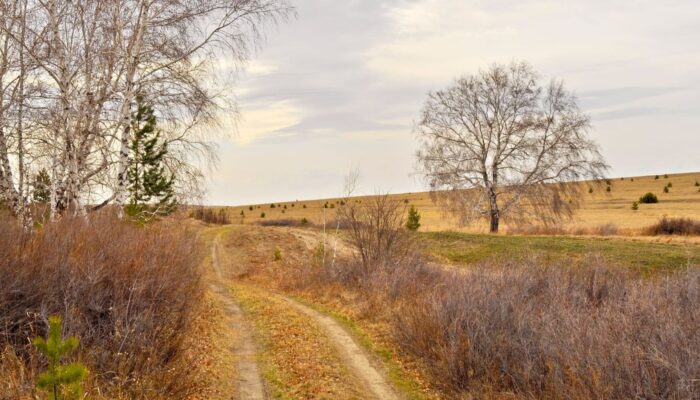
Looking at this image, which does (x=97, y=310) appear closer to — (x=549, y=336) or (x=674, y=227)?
(x=549, y=336)

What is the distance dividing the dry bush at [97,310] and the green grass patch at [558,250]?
53.7 ft

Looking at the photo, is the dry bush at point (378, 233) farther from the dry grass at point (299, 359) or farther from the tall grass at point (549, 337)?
the dry grass at point (299, 359)

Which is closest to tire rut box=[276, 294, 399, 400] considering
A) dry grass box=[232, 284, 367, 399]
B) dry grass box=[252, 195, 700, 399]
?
dry grass box=[232, 284, 367, 399]

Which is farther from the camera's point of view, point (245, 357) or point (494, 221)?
point (494, 221)

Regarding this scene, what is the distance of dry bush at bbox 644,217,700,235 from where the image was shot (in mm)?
32594

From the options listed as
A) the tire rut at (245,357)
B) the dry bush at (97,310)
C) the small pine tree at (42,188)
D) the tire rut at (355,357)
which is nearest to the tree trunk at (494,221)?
the tire rut at (245,357)

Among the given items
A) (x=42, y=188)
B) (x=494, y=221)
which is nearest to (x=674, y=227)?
(x=494, y=221)

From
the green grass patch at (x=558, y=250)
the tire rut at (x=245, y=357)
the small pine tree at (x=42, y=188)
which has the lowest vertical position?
the tire rut at (x=245, y=357)

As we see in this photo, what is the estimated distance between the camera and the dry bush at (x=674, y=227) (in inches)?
1283

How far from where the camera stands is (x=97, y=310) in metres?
7.62

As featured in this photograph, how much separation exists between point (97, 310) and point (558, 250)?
79.3ft

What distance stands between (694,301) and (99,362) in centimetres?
1102

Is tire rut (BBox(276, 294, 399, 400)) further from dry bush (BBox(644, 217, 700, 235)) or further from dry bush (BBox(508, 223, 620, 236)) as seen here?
dry bush (BBox(644, 217, 700, 235))

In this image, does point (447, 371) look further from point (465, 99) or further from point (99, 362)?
point (465, 99)
